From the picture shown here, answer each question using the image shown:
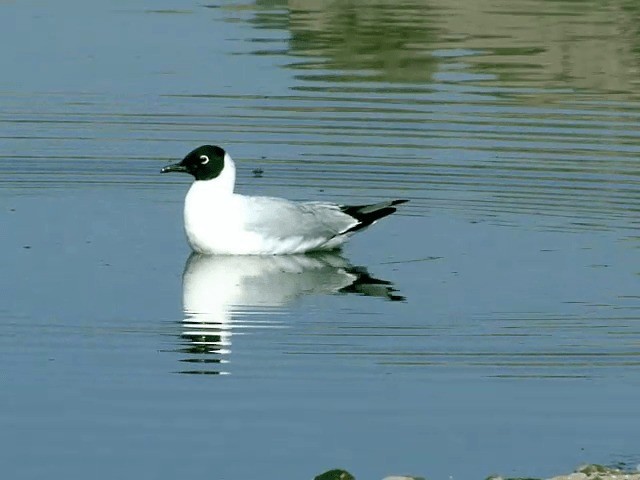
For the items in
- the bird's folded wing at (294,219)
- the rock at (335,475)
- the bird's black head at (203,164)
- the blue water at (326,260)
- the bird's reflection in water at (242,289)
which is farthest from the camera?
the bird's black head at (203,164)

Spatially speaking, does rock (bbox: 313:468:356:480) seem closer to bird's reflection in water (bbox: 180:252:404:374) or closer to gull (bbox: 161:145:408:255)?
bird's reflection in water (bbox: 180:252:404:374)

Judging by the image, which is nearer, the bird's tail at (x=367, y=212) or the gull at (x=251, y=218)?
the gull at (x=251, y=218)

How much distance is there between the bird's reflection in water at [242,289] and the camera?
492 inches

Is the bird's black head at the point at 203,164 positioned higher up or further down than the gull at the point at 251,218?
higher up

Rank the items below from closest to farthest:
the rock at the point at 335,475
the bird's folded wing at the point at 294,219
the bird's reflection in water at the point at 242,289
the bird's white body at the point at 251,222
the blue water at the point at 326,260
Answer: the rock at the point at 335,475
the blue water at the point at 326,260
the bird's reflection in water at the point at 242,289
the bird's white body at the point at 251,222
the bird's folded wing at the point at 294,219

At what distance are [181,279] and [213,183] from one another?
4.97 ft

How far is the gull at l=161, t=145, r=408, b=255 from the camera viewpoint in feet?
50.8

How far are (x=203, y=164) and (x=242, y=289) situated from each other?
2003 millimetres

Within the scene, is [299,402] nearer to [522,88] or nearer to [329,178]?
[329,178]

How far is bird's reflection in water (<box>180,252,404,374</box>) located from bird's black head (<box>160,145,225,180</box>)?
751mm

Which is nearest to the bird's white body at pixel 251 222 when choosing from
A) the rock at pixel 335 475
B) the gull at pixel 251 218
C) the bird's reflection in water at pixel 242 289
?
the gull at pixel 251 218

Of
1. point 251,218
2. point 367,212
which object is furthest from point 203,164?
point 367,212

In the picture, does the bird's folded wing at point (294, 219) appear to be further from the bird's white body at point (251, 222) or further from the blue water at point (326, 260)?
the blue water at point (326, 260)

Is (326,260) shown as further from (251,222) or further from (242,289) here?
(242,289)
